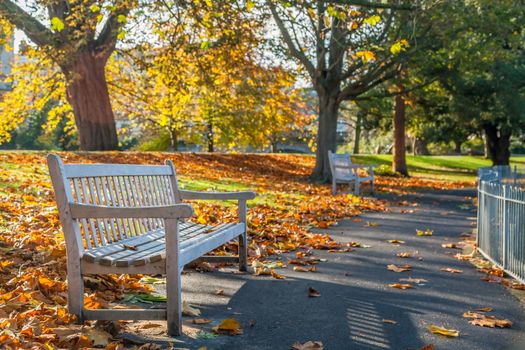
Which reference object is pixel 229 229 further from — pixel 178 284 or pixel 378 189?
pixel 378 189

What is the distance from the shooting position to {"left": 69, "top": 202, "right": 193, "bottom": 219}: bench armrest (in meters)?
4.07

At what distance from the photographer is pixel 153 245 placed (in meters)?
4.90

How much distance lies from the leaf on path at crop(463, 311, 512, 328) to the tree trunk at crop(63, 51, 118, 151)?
18.2 m

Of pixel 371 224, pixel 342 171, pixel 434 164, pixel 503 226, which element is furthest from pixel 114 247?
pixel 434 164

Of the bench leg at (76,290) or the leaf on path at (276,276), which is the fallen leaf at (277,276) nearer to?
the leaf on path at (276,276)

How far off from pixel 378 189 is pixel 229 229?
13840 millimetres

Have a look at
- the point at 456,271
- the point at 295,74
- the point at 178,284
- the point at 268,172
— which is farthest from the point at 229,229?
the point at 268,172

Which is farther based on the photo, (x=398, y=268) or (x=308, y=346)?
(x=398, y=268)

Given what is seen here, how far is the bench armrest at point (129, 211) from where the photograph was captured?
407cm

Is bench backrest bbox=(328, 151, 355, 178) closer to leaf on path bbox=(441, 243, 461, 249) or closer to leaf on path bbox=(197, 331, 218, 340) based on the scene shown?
leaf on path bbox=(441, 243, 461, 249)

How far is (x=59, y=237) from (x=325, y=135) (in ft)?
48.9

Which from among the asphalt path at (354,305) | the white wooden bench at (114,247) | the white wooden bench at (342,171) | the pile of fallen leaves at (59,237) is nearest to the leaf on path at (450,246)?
the asphalt path at (354,305)

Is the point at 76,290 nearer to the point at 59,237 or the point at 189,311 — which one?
the point at 189,311

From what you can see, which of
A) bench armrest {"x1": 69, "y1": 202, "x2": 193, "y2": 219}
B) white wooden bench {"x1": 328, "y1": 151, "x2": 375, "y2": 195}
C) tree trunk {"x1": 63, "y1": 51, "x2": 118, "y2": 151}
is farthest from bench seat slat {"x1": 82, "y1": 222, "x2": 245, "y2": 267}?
tree trunk {"x1": 63, "y1": 51, "x2": 118, "y2": 151}
